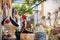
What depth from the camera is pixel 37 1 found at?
146cm

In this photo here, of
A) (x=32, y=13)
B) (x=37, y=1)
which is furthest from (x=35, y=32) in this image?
(x=37, y=1)

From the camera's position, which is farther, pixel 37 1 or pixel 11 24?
pixel 37 1

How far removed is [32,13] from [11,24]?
220 mm

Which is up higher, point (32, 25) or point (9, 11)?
point (9, 11)

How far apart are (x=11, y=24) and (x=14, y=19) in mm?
74

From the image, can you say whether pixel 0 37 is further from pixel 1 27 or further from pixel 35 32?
pixel 35 32

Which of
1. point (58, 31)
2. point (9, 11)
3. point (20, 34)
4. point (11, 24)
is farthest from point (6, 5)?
point (58, 31)

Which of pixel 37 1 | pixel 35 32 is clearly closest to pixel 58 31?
pixel 35 32

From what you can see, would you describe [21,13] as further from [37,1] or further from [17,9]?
[37,1]

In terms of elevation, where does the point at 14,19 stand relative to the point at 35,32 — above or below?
above

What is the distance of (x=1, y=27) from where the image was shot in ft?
4.52

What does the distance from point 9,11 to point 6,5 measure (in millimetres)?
58

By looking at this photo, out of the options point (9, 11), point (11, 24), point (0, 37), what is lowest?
point (0, 37)

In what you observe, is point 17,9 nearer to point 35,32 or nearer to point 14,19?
point 14,19
